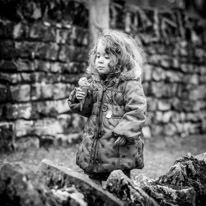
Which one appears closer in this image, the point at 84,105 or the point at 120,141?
the point at 120,141

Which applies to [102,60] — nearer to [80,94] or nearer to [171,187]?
[80,94]

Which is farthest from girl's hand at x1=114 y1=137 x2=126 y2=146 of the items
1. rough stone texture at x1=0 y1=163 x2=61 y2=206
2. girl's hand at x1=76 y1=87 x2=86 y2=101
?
rough stone texture at x1=0 y1=163 x2=61 y2=206

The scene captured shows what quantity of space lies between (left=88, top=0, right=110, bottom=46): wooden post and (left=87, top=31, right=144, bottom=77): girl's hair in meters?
2.82

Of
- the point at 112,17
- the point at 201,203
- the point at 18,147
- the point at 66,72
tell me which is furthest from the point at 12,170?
the point at 112,17

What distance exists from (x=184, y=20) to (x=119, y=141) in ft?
18.5

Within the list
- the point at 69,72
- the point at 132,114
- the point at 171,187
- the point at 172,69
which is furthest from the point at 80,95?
the point at 172,69

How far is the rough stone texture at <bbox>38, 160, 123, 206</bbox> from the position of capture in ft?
8.54

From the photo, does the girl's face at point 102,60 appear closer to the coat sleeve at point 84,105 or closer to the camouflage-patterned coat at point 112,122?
the camouflage-patterned coat at point 112,122

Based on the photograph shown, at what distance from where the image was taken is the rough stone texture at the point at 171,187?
109 inches

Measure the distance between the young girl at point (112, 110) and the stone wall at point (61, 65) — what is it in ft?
7.50

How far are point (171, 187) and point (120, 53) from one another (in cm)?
115

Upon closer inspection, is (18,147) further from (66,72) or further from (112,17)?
(112,17)

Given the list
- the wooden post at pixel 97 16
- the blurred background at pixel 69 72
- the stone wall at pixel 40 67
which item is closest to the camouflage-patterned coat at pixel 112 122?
the blurred background at pixel 69 72

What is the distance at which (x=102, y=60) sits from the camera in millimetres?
3303
